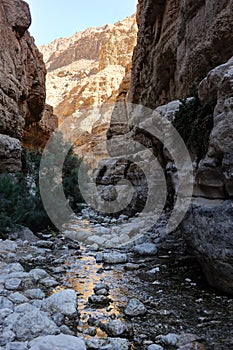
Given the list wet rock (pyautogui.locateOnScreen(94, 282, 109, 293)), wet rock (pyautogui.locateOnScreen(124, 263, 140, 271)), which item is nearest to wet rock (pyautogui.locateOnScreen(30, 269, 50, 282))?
wet rock (pyautogui.locateOnScreen(94, 282, 109, 293))

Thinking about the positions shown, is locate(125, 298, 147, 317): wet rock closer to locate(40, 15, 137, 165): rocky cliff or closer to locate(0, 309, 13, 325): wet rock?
locate(0, 309, 13, 325): wet rock

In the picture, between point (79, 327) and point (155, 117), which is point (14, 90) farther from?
point (79, 327)

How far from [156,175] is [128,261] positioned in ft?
13.0

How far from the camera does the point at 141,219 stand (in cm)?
873

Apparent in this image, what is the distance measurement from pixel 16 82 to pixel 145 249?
39.4ft

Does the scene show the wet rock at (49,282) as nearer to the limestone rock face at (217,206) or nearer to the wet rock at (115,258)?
the wet rock at (115,258)

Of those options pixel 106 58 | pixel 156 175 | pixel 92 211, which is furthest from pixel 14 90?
pixel 106 58

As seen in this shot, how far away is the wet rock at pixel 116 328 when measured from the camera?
262 centimetres

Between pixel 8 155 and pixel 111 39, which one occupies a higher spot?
pixel 111 39

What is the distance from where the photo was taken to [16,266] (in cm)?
438

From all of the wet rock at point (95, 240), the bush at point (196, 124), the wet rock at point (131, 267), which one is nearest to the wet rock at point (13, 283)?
the wet rock at point (131, 267)

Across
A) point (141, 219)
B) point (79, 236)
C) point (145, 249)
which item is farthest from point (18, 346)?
point (141, 219)

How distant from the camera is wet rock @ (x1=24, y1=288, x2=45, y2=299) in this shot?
338 centimetres

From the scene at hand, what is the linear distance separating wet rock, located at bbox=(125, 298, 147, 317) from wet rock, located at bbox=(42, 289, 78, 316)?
1.91ft
